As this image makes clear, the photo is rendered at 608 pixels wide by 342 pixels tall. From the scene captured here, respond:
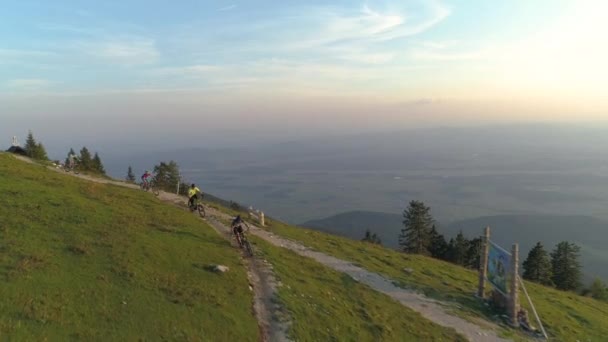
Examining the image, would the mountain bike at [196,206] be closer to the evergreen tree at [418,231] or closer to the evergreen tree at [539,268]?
the evergreen tree at [418,231]

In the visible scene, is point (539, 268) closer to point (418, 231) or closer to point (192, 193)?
point (418, 231)

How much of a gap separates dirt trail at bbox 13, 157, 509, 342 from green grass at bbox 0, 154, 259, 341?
741 mm

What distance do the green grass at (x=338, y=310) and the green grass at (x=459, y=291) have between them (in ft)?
15.4

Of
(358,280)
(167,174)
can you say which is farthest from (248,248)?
(167,174)

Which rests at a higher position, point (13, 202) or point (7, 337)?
point (13, 202)

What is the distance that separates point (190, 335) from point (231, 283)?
14.9 feet

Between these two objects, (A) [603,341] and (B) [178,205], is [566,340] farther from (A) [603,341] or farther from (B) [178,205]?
(B) [178,205]

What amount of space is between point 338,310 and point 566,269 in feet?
240

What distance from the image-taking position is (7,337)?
347 inches

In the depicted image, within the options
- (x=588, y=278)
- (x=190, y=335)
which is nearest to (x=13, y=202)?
(x=190, y=335)

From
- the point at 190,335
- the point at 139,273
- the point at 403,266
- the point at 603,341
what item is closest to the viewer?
the point at 190,335

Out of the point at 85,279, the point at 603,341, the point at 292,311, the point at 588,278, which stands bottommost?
the point at 588,278

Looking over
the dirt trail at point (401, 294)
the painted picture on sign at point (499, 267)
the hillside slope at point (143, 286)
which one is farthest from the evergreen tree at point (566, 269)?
the hillside slope at point (143, 286)

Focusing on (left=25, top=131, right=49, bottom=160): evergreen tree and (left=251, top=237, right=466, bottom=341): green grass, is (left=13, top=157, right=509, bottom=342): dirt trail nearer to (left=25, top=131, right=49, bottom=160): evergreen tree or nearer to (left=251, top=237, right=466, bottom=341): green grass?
(left=251, top=237, right=466, bottom=341): green grass
